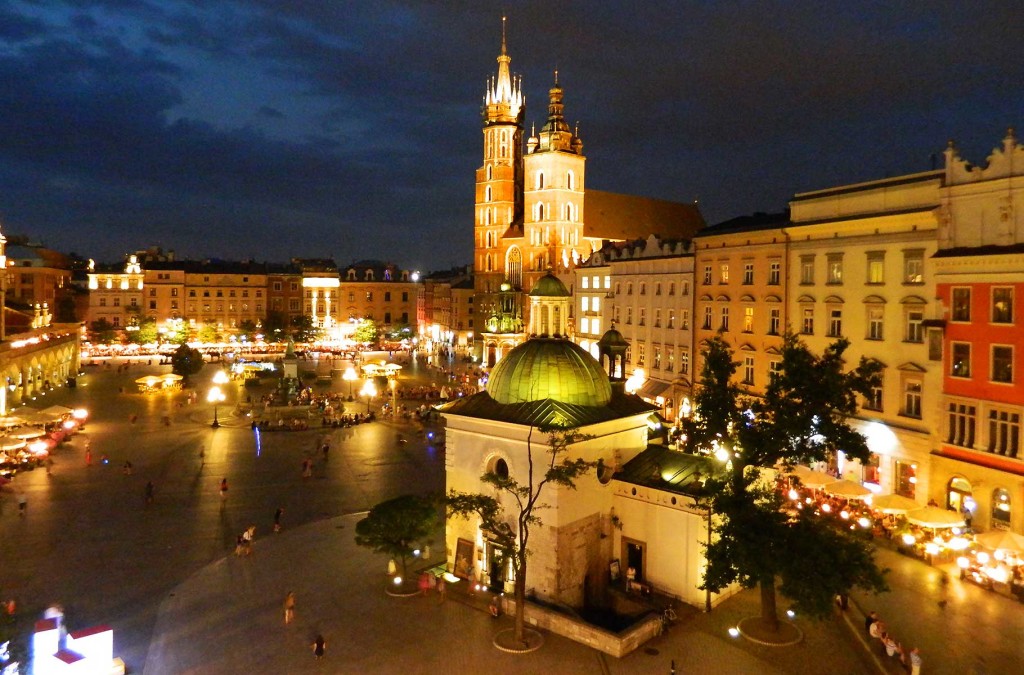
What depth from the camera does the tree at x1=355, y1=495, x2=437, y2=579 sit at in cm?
2294

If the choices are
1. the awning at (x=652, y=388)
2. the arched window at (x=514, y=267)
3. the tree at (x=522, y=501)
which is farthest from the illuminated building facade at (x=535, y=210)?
the tree at (x=522, y=501)

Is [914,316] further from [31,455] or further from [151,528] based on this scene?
[31,455]

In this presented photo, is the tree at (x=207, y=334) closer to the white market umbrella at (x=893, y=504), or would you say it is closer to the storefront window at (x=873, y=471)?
the storefront window at (x=873, y=471)

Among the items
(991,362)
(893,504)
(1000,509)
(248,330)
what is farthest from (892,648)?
(248,330)

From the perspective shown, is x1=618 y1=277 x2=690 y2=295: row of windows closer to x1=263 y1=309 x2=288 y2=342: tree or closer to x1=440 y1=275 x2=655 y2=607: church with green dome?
x1=440 y1=275 x2=655 y2=607: church with green dome

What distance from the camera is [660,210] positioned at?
95.3 metres

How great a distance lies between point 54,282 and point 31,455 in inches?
3611

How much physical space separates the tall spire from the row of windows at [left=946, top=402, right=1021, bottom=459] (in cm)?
7620

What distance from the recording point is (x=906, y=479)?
31.1 m

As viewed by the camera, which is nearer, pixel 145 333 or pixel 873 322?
pixel 873 322

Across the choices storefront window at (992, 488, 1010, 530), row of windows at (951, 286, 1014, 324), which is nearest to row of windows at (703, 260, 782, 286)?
row of windows at (951, 286, 1014, 324)

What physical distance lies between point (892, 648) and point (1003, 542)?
7226mm

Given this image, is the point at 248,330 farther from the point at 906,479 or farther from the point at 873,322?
the point at 906,479

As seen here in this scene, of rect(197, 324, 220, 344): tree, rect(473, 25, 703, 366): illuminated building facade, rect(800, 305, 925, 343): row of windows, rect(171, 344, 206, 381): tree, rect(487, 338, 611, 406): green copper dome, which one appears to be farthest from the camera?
rect(197, 324, 220, 344): tree
